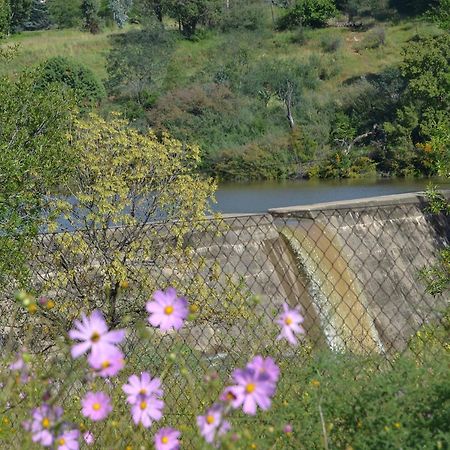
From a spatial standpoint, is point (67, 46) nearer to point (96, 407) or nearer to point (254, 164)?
point (254, 164)

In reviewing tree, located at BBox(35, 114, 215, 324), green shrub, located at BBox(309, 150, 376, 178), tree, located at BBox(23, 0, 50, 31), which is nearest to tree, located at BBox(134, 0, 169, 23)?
tree, located at BBox(23, 0, 50, 31)

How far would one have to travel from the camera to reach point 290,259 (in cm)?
989

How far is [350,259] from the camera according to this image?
9.79m

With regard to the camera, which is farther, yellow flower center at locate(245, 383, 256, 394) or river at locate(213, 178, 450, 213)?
river at locate(213, 178, 450, 213)

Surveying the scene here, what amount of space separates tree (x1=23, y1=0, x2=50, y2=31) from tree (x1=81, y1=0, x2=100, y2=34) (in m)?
2.45

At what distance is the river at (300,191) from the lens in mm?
19438

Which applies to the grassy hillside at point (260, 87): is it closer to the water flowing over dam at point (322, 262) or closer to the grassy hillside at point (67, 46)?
the grassy hillside at point (67, 46)

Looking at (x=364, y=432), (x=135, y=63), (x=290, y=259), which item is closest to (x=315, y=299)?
(x=290, y=259)

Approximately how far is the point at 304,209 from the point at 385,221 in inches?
83.7

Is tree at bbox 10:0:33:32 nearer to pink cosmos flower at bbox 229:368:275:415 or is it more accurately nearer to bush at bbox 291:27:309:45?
bush at bbox 291:27:309:45

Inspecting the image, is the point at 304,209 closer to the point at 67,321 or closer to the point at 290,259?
the point at 290,259

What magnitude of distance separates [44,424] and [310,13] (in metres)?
54.0

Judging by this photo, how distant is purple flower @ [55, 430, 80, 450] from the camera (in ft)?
6.35

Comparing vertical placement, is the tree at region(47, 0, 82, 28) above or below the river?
below
